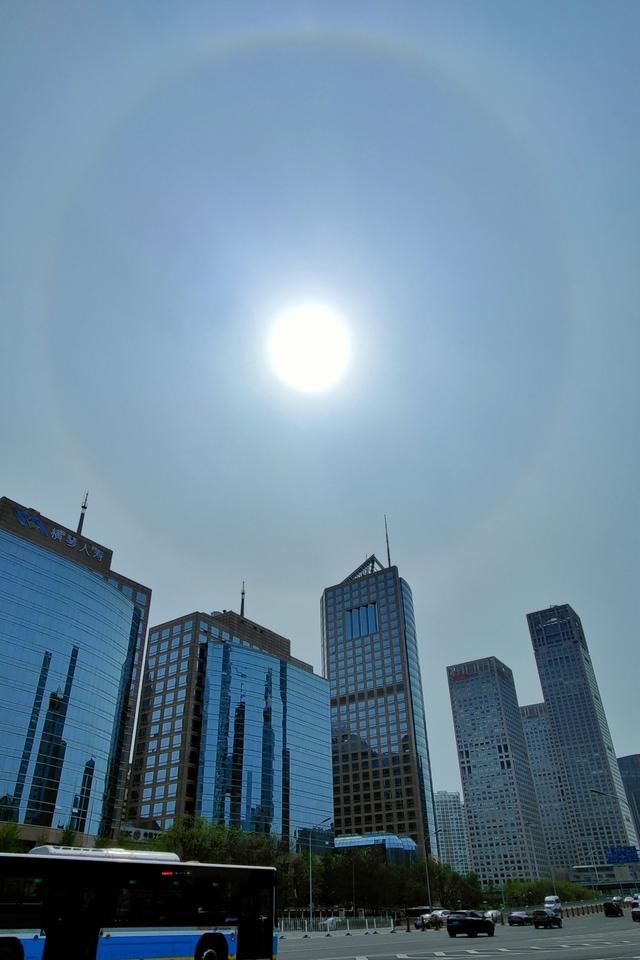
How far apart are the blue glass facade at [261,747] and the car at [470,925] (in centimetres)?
8689

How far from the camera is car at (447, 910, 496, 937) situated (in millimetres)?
40469

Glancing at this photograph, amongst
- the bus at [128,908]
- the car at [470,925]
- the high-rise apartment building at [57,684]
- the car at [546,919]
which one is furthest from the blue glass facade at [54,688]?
the bus at [128,908]

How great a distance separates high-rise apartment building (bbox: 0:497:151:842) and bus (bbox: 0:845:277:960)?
7950 centimetres

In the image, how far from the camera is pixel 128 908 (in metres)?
16.7

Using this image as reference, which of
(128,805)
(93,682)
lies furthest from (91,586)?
(128,805)

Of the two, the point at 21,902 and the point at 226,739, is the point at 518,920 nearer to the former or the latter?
the point at 21,902

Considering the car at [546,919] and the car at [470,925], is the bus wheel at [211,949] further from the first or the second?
the car at [546,919]

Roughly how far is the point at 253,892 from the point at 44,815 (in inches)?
3322

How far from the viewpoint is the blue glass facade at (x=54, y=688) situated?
283ft

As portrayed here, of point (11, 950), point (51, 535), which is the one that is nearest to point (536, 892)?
point (51, 535)

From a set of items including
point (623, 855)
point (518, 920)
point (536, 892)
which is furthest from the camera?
point (536, 892)

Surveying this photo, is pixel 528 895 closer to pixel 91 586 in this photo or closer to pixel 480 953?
pixel 91 586

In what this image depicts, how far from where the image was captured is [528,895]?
4998 inches

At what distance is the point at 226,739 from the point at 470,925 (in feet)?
304
